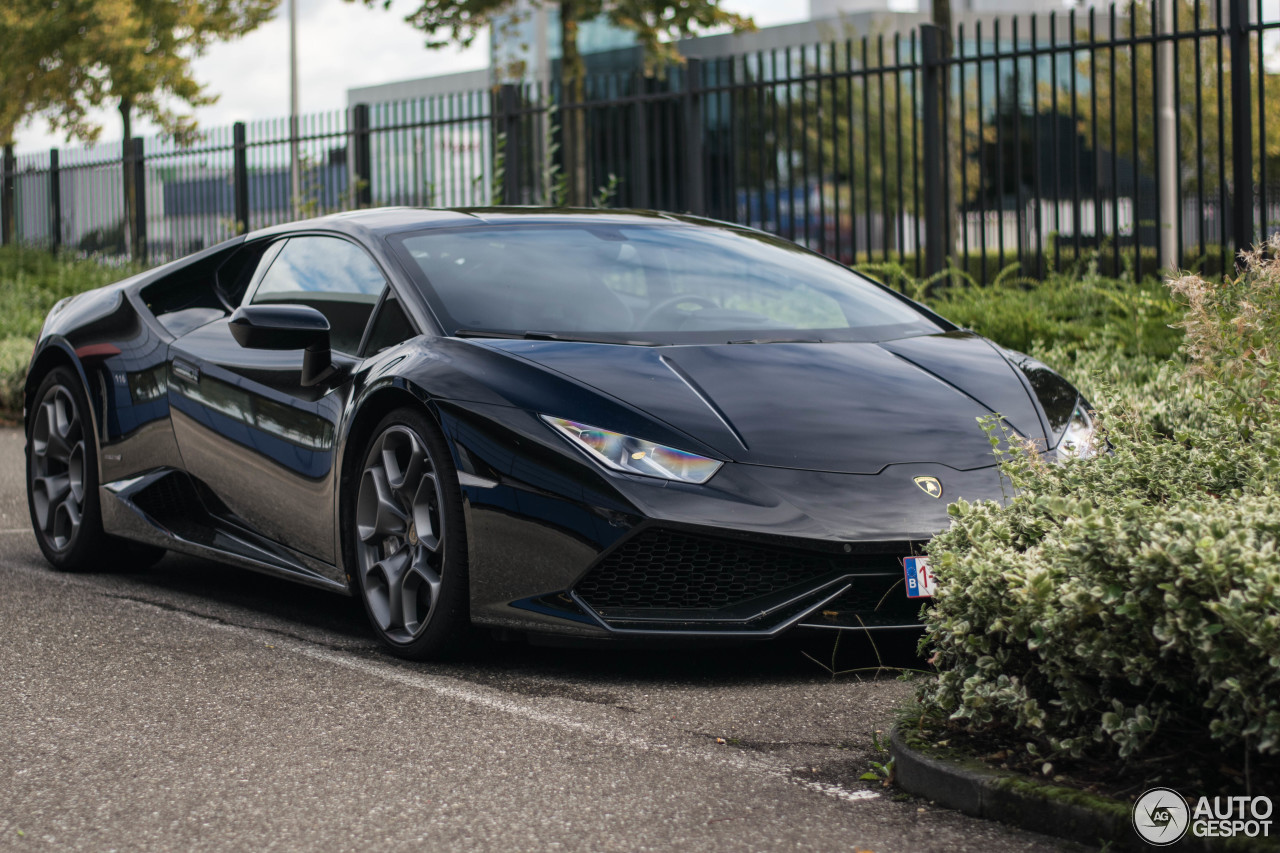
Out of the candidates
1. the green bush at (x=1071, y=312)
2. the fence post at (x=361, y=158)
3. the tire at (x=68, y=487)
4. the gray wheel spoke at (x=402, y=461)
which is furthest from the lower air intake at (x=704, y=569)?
the fence post at (x=361, y=158)

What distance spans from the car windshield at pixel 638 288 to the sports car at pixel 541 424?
13 millimetres

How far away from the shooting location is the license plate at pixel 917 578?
393 cm

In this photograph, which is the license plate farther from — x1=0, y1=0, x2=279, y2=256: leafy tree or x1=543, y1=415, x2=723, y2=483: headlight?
x1=0, y1=0, x2=279, y2=256: leafy tree

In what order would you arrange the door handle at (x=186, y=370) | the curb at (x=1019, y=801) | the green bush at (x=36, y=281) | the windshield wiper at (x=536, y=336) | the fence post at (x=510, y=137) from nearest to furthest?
the curb at (x=1019, y=801) → the windshield wiper at (x=536, y=336) → the door handle at (x=186, y=370) → the fence post at (x=510, y=137) → the green bush at (x=36, y=281)

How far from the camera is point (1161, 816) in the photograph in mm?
2777

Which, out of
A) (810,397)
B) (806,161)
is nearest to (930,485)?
(810,397)

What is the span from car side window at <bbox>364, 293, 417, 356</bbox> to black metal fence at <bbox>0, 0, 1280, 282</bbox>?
4694 millimetres

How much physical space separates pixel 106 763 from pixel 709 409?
169cm

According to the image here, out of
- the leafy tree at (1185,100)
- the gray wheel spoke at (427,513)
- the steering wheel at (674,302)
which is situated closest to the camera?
the gray wheel spoke at (427,513)

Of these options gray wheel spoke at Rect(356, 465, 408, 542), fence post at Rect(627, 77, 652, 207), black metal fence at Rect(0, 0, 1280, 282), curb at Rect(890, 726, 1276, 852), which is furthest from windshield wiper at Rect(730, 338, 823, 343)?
fence post at Rect(627, 77, 652, 207)

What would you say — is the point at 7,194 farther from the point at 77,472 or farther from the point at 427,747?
the point at 427,747

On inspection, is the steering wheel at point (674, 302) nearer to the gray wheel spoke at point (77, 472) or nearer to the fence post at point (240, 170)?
the gray wheel spoke at point (77, 472)

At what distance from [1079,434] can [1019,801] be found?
6.00 feet

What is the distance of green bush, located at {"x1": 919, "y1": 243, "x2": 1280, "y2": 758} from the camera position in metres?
2.67
